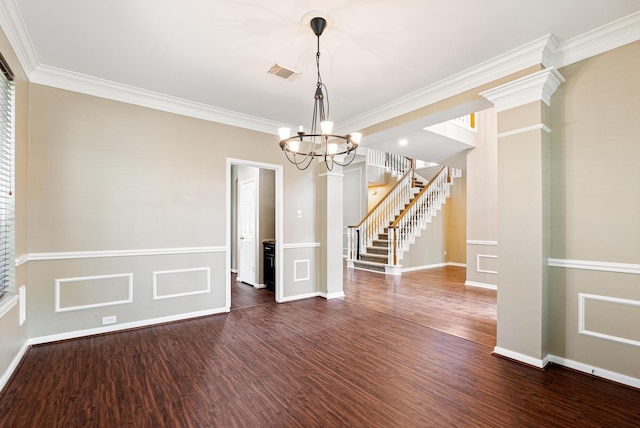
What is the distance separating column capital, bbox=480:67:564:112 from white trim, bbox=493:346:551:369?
243 cm

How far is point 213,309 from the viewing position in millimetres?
4410

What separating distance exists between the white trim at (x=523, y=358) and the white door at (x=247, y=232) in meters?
4.53

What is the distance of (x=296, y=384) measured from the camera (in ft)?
8.28

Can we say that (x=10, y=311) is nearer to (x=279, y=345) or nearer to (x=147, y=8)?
(x=279, y=345)

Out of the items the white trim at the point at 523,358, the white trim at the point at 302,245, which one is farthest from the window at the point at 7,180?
the white trim at the point at 523,358

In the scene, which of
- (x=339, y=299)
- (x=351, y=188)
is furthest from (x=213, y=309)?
(x=351, y=188)

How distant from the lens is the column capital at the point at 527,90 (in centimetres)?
274

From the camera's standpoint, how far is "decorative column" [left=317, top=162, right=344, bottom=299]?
5371 millimetres

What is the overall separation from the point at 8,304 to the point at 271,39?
3245 millimetres

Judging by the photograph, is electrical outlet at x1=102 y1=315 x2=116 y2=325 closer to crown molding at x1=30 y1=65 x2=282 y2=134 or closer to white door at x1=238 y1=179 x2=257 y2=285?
crown molding at x1=30 y1=65 x2=282 y2=134

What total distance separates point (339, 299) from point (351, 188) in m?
6.22

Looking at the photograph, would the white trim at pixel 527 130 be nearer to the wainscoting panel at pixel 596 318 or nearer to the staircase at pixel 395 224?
the wainscoting panel at pixel 596 318

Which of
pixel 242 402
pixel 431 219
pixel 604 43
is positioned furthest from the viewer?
pixel 431 219

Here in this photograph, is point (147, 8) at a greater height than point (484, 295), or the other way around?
point (147, 8)
